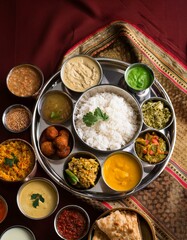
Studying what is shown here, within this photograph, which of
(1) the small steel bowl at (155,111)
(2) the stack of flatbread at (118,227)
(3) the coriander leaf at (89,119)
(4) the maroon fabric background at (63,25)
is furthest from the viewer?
(4) the maroon fabric background at (63,25)

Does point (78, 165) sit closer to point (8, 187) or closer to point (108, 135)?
point (108, 135)

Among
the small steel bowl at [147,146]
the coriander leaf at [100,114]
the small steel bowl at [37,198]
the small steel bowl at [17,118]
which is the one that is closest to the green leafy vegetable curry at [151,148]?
the small steel bowl at [147,146]

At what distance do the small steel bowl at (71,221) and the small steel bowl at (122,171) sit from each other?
1.21 ft

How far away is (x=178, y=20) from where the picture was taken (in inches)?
190

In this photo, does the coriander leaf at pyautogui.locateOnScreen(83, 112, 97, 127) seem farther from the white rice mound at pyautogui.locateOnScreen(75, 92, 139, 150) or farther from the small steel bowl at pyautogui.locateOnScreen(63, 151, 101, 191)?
the small steel bowl at pyautogui.locateOnScreen(63, 151, 101, 191)

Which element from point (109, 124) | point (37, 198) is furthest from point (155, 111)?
point (37, 198)

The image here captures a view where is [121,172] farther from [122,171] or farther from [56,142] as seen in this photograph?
[56,142]

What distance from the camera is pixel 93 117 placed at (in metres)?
3.98

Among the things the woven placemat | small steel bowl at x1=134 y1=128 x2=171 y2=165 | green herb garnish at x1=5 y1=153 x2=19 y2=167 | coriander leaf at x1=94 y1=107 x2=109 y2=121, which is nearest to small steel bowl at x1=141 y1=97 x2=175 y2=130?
small steel bowl at x1=134 y1=128 x2=171 y2=165

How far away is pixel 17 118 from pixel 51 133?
461 millimetres

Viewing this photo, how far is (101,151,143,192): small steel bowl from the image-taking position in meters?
3.87

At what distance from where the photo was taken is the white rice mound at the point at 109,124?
405cm

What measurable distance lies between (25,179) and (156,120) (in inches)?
54.3

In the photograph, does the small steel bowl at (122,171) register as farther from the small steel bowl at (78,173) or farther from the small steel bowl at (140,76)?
the small steel bowl at (140,76)
